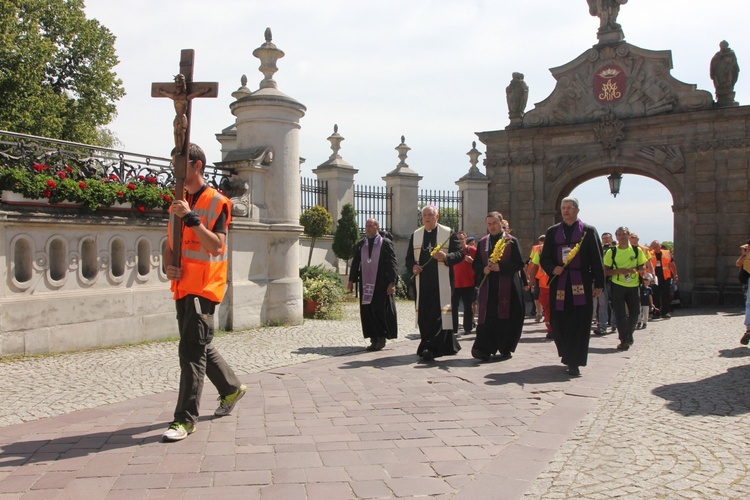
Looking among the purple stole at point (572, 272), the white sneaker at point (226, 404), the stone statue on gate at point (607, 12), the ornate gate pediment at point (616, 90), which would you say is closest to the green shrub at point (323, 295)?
the purple stole at point (572, 272)

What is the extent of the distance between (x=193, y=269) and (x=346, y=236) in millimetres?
15021

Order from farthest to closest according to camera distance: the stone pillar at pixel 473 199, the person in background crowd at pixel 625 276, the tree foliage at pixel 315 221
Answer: the stone pillar at pixel 473 199, the tree foliage at pixel 315 221, the person in background crowd at pixel 625 276

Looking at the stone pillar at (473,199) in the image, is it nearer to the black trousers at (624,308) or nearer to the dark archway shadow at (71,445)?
the black trousers at (624,308)

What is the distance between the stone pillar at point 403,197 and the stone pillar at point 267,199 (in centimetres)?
1015

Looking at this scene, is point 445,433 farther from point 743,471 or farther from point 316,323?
point 316,323

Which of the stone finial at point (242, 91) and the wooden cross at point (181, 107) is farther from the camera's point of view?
the stone finial at point (242, 91)

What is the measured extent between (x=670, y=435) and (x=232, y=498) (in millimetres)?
3002

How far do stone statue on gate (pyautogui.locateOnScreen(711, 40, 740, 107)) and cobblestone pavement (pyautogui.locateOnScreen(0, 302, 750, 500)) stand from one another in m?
14.3

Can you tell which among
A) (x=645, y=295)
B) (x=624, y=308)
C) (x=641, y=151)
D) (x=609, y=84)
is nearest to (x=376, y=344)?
(x=624, y=308)

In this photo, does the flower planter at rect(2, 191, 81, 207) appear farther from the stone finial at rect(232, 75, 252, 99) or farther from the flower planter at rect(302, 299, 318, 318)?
the stone finial at rect(232, 75, 252, 99)

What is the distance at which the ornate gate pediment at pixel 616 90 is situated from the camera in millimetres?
20688

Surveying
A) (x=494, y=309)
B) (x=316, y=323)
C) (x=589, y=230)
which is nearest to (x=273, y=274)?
(x=316, y=323)

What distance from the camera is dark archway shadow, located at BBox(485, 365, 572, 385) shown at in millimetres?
6812

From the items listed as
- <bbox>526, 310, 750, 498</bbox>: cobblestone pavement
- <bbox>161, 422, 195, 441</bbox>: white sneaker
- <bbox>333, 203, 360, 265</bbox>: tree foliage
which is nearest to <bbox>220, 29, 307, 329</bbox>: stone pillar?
<bbox>526, 310, 750, 498</bbox>: cobblestone pavement
